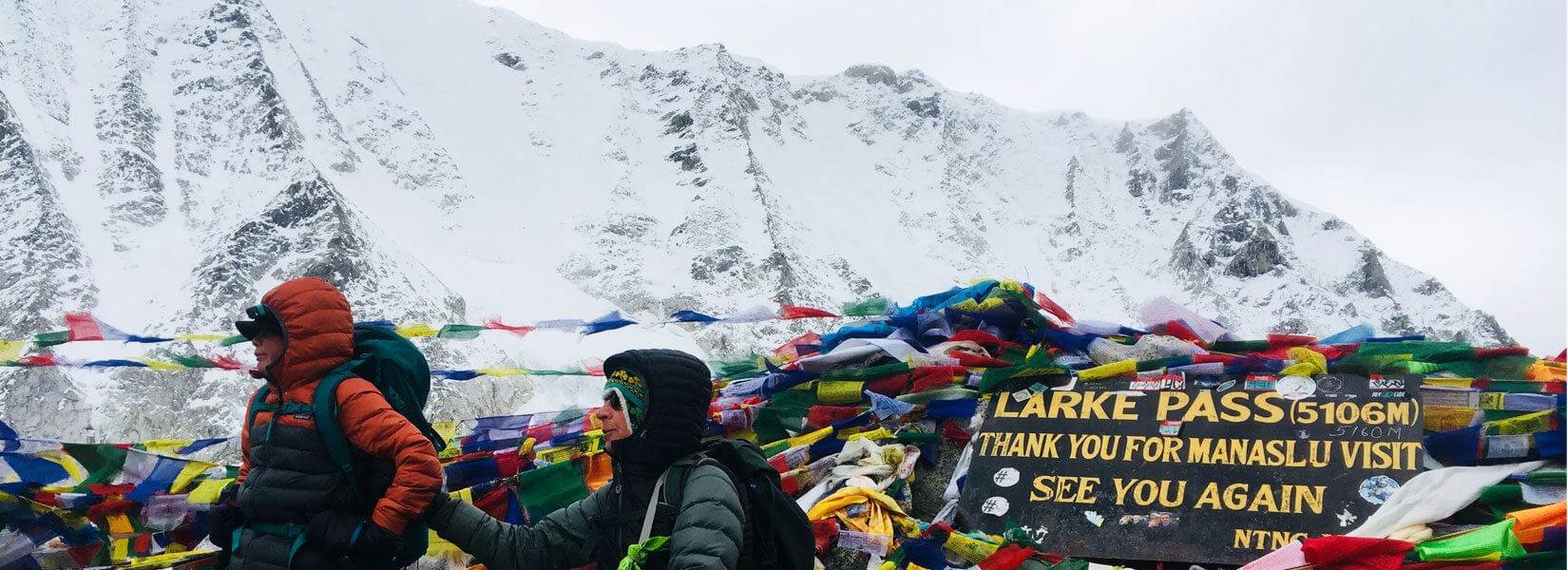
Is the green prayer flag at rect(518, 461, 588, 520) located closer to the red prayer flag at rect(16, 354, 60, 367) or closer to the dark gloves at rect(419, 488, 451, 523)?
the dark gloves at rect(419, 488, 451, 523)

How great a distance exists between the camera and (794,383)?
7.12 meters

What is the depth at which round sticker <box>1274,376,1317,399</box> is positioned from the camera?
19.0 feet

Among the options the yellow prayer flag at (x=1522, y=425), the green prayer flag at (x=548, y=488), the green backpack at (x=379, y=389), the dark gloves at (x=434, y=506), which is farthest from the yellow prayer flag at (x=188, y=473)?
the yellow prayer flag at (x=1522, y=425)

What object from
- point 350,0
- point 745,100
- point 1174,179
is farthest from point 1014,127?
point 350,0

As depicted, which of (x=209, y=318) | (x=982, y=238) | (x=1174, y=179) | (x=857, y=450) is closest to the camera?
(x=857, y=450)

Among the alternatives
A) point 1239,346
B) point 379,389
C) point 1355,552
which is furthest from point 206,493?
point 1239,346

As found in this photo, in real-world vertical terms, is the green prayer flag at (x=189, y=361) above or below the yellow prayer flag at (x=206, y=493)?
above

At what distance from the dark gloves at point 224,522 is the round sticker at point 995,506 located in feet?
11.5

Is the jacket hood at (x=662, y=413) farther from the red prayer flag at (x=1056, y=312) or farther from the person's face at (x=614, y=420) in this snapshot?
the red prayer flag at (x=1056, y=312)

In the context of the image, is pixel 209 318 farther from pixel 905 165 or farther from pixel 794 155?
pixel 905 165

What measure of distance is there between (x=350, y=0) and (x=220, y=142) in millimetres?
33512

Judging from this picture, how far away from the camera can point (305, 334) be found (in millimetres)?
3779

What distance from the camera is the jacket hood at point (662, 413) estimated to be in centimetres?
355

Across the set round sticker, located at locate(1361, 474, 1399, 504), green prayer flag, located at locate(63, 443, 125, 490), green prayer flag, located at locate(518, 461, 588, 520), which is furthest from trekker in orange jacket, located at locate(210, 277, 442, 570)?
round sticker, located at locate(1361, 474, 1399, 504)
